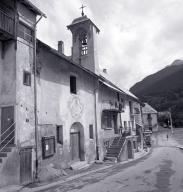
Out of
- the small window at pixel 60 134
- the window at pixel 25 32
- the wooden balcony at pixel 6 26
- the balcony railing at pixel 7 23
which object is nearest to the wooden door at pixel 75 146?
the small window at pixel 60 134

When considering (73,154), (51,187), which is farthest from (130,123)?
(51,187)

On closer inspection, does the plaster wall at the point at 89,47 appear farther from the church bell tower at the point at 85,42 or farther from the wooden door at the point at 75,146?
the wooden door at the point at 75,146

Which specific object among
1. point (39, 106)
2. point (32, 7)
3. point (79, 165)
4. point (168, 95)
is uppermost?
point (168, 95)

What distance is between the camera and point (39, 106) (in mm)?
14336

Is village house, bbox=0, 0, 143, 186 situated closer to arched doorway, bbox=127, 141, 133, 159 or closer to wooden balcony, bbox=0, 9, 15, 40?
wooden balcony, bbox=0, 9, 15, 40

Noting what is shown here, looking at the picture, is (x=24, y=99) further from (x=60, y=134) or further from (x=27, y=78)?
(x=60, y=134)

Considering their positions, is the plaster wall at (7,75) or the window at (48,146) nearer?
the plaster wall at (7,75)

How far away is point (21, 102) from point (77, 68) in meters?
7.99

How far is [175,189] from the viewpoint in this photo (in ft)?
35.0

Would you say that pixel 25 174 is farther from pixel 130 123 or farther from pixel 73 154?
pixel 130 123

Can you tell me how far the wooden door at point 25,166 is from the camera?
11930mm

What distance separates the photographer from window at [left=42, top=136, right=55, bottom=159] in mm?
14195

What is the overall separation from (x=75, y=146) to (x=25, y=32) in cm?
981

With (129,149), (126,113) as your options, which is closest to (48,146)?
(129,149)
